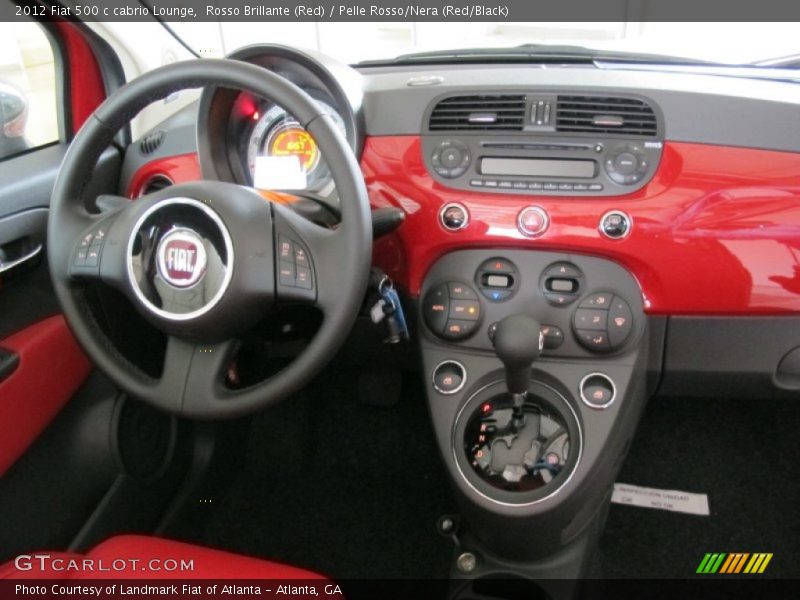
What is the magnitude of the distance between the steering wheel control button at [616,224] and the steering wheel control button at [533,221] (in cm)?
9


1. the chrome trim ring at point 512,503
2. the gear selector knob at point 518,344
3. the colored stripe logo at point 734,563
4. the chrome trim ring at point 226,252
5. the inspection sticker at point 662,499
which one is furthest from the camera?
the inspection sticker at point 662,499

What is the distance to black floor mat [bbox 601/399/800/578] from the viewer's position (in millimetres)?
1652

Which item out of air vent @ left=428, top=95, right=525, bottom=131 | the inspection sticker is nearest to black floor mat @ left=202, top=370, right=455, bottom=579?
the inspection sticker

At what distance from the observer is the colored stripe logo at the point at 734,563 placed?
1.61 metres

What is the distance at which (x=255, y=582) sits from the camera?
97 cm

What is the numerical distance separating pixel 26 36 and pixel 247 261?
976 mm

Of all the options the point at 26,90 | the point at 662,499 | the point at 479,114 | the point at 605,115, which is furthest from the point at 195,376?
the point at 662,499

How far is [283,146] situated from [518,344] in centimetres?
63

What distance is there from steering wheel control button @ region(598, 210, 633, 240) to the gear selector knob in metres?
0.23

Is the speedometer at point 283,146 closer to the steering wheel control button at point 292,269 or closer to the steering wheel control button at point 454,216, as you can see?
the steering wheel control button at point 454,216

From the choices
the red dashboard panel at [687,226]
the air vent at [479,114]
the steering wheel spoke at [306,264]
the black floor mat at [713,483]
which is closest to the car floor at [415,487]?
the black floor mat at [713,483]

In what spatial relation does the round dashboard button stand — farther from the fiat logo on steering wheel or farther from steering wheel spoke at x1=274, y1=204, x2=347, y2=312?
the fiat logo on steering wheel

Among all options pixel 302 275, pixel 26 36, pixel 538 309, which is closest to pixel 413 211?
pixel 538 309

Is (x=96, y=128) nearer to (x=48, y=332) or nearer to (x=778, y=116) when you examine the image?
(x=48, y=332)
